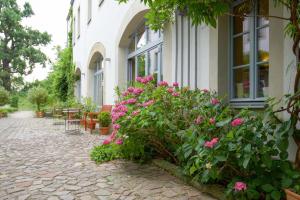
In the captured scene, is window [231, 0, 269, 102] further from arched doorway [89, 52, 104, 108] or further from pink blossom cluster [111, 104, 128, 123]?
arched doorway [89, 52, 104, 108]

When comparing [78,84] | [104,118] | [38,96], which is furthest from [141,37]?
[38,96]

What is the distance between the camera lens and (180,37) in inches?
230

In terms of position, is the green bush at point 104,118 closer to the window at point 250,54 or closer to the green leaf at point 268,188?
the window at point 250,54

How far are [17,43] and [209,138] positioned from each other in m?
35.8

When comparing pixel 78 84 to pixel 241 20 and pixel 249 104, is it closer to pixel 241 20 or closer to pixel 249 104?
pixel 241 20

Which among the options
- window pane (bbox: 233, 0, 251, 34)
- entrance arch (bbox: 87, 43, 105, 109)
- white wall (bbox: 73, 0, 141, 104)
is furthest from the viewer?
entrance arch (bbox: 87, 43, 105, 109)

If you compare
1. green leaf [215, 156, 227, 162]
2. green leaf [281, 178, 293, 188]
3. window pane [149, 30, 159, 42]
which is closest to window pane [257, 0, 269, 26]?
green leaf [215, 156, 227, 162]

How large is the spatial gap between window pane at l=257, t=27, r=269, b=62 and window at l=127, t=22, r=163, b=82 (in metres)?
3.29

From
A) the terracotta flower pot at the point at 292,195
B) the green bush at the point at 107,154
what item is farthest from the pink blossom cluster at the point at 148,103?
the terracotta flower pot at the point at 292,195

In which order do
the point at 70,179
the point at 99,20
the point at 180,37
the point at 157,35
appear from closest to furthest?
the point at 70,179 < the point at 180,37 < the point at 157,35 < the point at 99,20

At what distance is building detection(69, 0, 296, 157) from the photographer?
3.61 metres

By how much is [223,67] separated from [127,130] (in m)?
1.76

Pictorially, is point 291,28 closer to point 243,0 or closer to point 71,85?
point 243,0

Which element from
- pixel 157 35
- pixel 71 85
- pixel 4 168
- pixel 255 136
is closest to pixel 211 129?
pixel 255 136
